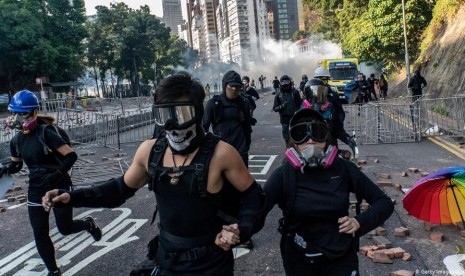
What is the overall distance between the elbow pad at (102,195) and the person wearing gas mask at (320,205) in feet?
2.95

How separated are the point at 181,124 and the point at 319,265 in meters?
1.19

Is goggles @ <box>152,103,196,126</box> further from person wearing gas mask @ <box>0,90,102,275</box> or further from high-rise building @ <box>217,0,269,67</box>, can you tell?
high-rise building @ <box>217,0,269,67</box>

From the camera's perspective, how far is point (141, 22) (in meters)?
59.4

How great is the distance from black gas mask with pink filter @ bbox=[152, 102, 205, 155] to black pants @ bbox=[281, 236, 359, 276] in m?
0.91

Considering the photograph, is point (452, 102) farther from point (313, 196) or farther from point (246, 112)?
point (313, 196)

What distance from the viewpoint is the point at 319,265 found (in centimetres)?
286

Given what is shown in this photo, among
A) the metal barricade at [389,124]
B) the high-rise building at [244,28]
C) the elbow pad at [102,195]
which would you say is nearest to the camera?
the elbow pad at [102,195]

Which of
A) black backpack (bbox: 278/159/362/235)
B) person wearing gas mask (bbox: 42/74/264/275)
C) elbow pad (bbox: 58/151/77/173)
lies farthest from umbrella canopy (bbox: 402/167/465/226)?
elbow pad (bbox: 58/151/77/173)

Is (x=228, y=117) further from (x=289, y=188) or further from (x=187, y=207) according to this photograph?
(x=187, y=207)

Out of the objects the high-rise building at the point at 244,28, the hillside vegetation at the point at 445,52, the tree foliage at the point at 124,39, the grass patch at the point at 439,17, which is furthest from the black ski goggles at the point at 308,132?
the high-rise building at the point at 244,28

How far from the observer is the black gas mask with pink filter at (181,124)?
259 cm

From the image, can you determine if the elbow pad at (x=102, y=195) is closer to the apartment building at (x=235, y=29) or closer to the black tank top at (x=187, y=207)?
the black tank top at (x=187, y=207)

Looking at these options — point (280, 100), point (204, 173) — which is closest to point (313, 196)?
point (204, 173)

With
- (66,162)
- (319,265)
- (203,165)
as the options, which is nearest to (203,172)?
(203,165)
